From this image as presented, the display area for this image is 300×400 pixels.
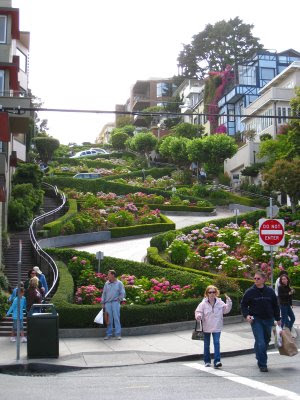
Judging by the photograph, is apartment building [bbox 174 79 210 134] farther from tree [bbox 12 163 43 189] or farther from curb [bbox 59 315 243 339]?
curb [bbox 59 315 243 339]

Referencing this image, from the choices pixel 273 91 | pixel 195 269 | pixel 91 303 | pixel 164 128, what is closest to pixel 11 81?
pixel 195 269

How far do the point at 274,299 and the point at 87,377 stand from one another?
11.0 feet

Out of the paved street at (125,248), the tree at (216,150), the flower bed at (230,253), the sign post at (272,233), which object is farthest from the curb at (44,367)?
the tree at (216,150)

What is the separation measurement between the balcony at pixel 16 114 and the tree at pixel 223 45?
6433 cm

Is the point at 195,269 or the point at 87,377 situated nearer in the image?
the point at 87,377

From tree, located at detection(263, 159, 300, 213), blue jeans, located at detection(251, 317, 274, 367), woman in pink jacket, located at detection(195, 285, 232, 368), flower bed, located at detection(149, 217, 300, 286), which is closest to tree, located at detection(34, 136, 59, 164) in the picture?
tree, located at detection(263, 159, 300, 213)

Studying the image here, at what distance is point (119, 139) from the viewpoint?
3910 inches

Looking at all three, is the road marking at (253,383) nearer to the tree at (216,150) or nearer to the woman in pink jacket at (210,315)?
the woman in pink jacket at (210,315)

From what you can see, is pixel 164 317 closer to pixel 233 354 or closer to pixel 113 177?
pixel 233 354

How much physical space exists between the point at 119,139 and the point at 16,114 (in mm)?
71727

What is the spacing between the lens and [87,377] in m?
11.1

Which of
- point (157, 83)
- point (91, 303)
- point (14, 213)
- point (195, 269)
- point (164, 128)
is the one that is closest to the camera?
point (91, 303)

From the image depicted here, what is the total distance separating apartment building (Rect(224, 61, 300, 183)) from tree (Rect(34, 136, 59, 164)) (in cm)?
2101

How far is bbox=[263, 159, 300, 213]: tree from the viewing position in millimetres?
38969
